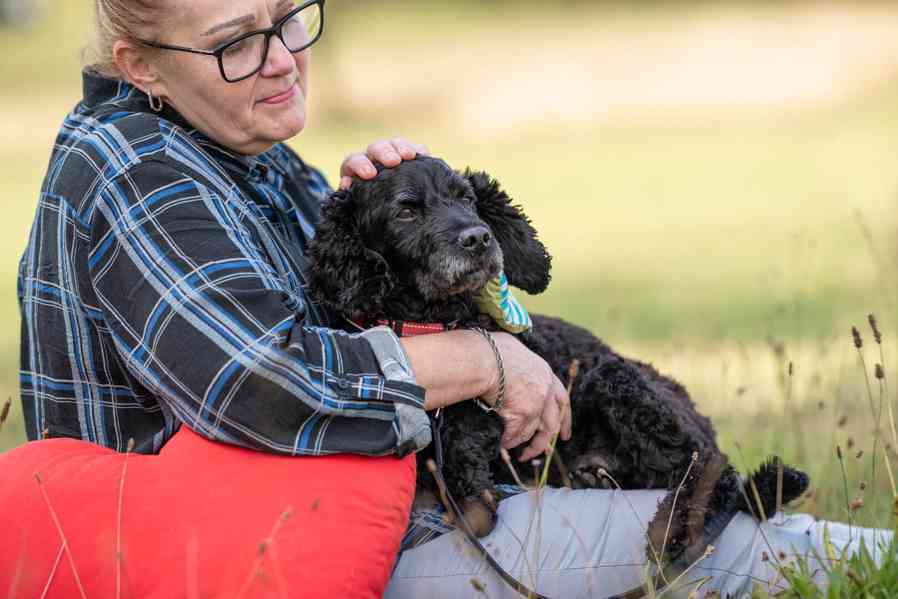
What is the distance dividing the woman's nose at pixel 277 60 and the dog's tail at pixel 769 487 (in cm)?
171

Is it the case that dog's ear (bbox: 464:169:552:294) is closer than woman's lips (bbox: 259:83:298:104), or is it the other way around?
woman's lips (bbox: 259:83:298:104)

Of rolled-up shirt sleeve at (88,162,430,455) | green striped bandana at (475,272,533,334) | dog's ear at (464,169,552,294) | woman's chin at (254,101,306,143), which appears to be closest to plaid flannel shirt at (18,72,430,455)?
rolled-up shirt sleeve at (88,162,430,455)

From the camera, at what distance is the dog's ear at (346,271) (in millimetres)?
3188

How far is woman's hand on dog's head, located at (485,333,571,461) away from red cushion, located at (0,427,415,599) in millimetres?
485

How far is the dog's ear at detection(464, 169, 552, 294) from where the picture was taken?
11.6 feet

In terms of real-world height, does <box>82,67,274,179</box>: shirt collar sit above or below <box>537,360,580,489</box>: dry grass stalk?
above

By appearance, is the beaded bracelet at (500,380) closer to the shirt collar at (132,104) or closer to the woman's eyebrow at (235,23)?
the shirt collar at (132,104)

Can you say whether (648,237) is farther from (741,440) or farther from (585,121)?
(585,121)

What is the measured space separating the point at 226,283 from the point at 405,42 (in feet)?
93.0

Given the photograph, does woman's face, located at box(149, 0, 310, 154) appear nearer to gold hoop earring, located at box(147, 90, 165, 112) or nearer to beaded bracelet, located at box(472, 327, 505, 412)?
gold hoop earring, located at box(147, 90, 165, 112)

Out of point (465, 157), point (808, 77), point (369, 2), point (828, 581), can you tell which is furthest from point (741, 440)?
point (369, 2)

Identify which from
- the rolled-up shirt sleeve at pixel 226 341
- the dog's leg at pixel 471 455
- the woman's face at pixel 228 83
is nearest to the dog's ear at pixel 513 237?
the dog's leg at pixel 471 455

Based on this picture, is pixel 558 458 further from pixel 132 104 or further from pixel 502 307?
pixel 132 104

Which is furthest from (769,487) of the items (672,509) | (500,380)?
(500,380)
